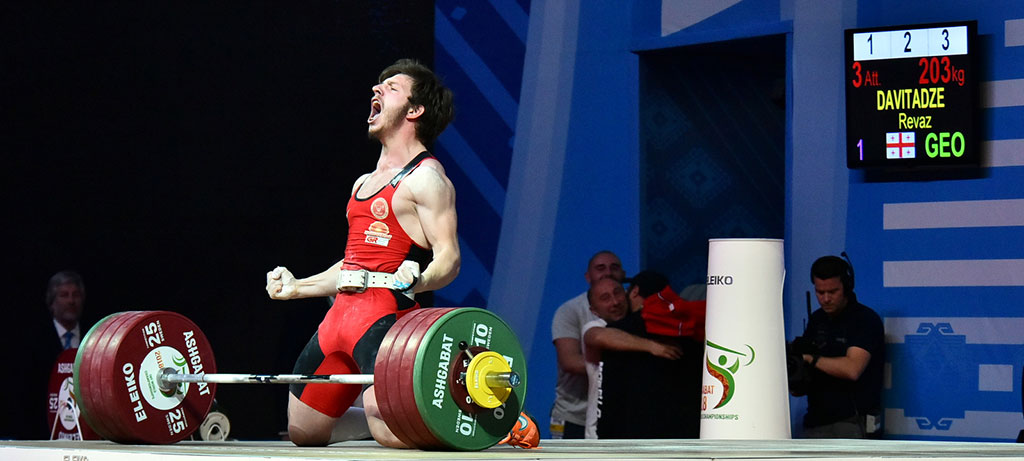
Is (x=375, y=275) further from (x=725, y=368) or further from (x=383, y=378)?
(x=725, y=368)

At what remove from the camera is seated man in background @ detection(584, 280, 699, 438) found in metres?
5.99

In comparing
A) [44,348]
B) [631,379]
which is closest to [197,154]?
[44,348]

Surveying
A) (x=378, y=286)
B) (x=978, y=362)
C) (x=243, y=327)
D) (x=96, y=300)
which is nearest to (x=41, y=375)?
(x=96, y=300)

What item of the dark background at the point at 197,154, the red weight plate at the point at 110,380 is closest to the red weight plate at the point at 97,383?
the red weight plate at the point at 110,380

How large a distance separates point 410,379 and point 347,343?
605 mm

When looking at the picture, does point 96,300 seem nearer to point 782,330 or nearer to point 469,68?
point 469,68

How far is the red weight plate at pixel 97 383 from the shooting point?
438 cm

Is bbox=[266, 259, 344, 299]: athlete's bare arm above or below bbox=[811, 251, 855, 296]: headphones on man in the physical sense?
below

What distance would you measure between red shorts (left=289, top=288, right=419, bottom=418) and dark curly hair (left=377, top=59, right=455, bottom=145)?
2.00ft

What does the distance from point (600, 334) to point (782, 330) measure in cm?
86

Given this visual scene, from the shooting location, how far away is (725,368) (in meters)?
5.67

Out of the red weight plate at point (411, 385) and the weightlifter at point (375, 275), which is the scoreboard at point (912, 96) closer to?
the weightlifter at point (375, 275)

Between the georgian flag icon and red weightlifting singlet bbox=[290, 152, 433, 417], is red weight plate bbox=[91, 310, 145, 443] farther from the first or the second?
the georgian flag icon

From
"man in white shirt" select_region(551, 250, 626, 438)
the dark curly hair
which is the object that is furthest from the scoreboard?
the dark curly hair
